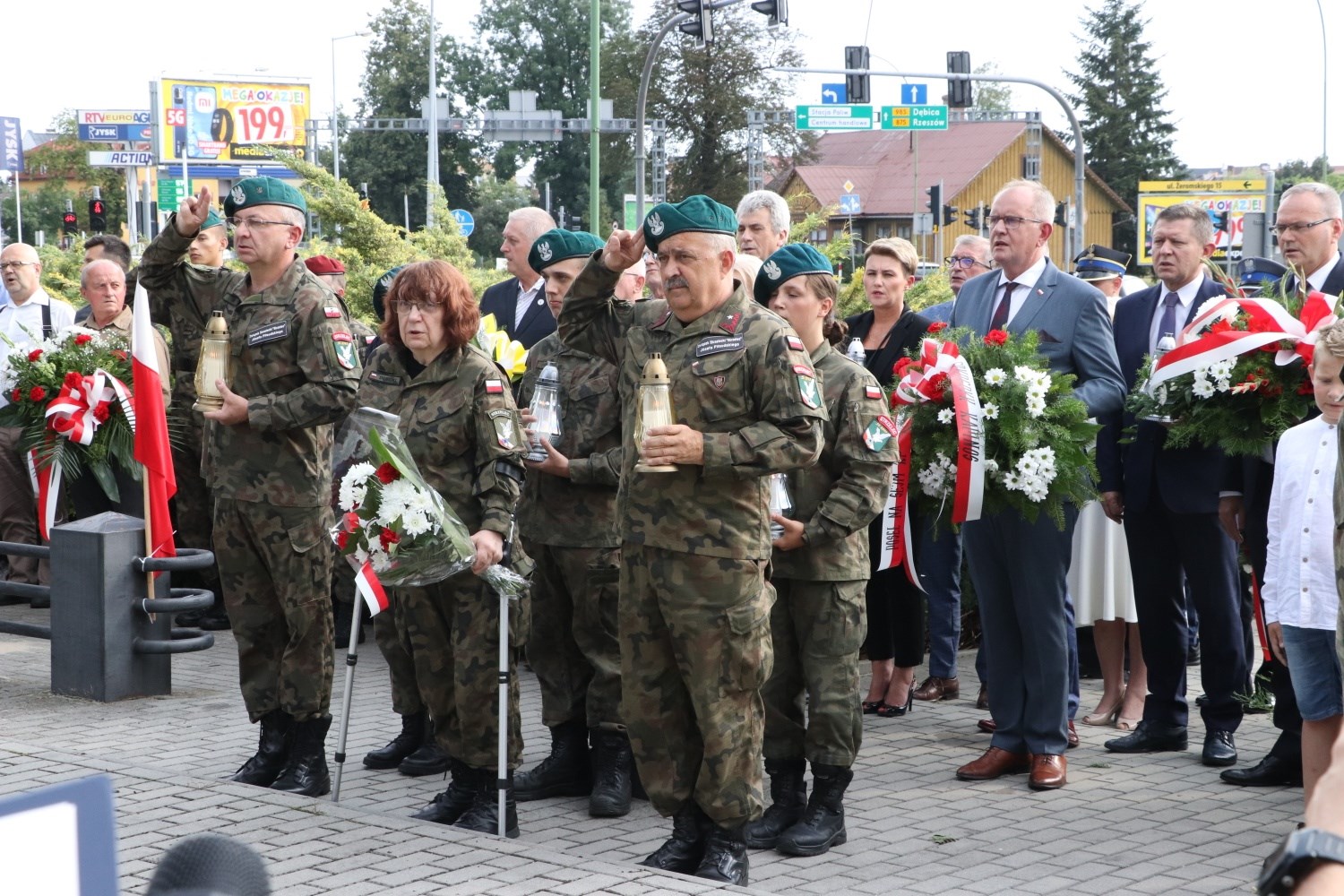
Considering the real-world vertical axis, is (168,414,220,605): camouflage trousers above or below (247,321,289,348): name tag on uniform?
below

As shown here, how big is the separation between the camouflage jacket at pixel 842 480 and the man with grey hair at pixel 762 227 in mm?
1971

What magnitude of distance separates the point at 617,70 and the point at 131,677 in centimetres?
5749

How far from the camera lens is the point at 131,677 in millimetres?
8297

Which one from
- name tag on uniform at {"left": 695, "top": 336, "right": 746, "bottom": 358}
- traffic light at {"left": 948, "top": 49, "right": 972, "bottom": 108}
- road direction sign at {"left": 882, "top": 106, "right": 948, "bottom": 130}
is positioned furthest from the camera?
road direction sign at {"left": 882, "top": 106, "right": 948, "bottom": 130}

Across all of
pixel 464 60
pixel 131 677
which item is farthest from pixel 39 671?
pixel 464 60

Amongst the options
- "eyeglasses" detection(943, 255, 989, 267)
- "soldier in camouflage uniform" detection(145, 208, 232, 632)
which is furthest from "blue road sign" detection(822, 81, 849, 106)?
"soldier in camouflage uniform" detection(145, 208, 232, 632)

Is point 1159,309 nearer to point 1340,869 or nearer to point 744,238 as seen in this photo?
→ point 744,238

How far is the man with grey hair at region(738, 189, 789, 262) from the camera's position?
7.90 m

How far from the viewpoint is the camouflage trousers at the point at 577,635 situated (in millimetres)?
6312

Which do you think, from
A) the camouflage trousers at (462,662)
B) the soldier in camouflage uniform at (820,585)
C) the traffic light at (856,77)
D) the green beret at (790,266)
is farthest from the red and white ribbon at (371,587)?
the traffic light at (856,77)

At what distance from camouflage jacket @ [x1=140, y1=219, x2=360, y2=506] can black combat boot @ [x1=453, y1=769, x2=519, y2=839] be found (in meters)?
1.24

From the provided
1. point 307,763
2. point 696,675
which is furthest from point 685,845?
point 307,763

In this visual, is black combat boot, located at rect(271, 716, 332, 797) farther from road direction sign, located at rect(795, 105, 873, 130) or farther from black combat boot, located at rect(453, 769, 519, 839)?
road direction sign, located at rect(795, 105, 873, 130)

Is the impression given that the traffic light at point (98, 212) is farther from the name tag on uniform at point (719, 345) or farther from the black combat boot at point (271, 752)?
the name tag on uniform at point (719, 345)
